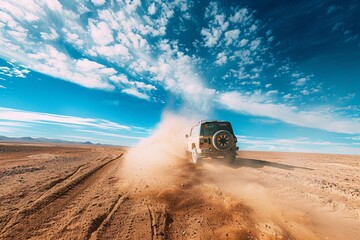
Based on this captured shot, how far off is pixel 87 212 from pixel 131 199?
1.40m

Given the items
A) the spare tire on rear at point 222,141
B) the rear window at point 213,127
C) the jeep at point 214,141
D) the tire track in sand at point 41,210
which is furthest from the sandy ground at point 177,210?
the rear window at point 213,127

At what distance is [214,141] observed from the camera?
11875 millimetres

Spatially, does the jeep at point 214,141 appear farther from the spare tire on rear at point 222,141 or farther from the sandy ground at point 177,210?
the sandy ground at point 177,210

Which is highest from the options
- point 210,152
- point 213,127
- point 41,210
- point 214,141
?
point 213,127

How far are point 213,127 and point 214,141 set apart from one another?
4.15 ft

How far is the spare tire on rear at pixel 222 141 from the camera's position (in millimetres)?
11852

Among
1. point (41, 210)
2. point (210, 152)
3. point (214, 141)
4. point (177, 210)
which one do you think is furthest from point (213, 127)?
point (41, 210)

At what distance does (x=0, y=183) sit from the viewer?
7742 mm

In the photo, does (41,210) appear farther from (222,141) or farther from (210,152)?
(222,141)

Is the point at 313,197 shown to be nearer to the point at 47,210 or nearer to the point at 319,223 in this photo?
the point at 319,223

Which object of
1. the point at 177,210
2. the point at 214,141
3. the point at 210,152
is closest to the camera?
the point at 177,210

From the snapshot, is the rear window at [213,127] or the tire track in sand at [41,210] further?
the rear window at [213,127]

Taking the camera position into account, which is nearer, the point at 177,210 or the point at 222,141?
the point at 177,210

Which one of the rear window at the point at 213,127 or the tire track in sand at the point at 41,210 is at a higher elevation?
the rear window at the point at 213,127
